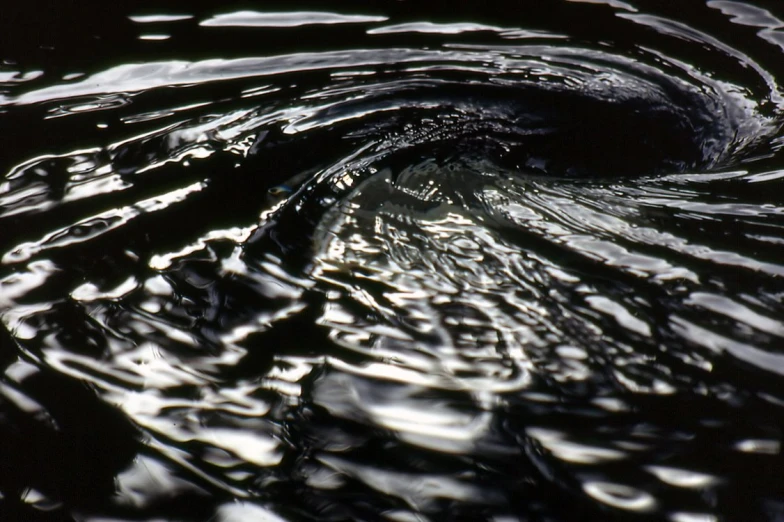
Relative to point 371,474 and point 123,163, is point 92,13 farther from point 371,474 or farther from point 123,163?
point 371,474

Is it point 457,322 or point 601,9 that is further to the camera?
point 601,9

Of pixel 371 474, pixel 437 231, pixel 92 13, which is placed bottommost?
pixel 371 474

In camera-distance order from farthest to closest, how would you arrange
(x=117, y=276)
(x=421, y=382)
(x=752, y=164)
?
1. (x=752, y=164)
2. (x=117, y=276)
3. (x=421, y=382)

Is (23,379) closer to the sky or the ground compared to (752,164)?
closer to the ground

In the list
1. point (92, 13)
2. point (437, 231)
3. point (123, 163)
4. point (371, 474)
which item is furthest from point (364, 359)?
point (92, 13)

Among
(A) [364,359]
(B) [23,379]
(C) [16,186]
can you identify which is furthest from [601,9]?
(B) [23,379]

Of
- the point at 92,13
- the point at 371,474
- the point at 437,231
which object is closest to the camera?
the point at 371,474
